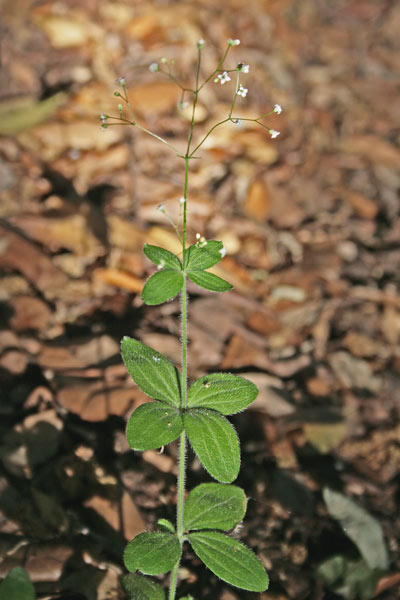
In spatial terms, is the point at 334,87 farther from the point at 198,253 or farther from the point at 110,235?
the point at 198,253

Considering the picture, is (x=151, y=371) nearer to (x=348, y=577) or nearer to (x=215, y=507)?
(x=215, y=507)

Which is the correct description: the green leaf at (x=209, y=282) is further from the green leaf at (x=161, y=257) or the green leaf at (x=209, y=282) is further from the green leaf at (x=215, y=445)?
the green leaf at (x=215, y=445)

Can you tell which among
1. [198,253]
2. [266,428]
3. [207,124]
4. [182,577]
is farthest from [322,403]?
[207,124]

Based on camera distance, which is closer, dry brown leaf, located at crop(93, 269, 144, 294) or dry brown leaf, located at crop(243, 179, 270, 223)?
dry brown leaf, located at crop(93, 269, 144, 294)

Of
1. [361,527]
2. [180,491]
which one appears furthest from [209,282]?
[361,527]

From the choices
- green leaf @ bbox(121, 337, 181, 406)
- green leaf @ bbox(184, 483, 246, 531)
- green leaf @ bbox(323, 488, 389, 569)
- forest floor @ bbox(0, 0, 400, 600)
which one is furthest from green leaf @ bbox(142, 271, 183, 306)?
green leaf @ bbox(323, 488, 389, 569)

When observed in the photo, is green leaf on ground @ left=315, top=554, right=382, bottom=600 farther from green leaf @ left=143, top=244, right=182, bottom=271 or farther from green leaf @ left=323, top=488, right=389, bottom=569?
green leaf @ left=143, top=244, right=182, bottom=271

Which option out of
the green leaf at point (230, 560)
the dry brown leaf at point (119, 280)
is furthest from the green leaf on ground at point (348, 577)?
the dry brown leaf at point (119, 280)
